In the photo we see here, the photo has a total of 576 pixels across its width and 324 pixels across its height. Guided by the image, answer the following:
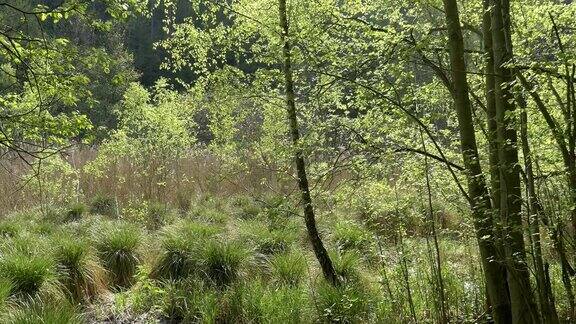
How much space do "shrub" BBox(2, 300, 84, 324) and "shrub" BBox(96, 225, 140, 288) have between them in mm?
1291

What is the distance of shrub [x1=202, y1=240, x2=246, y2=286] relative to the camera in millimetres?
6254

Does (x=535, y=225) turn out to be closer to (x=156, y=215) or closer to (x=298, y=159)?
(x=298, y=159)

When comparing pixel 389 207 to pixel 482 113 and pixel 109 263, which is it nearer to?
pixel 482 113

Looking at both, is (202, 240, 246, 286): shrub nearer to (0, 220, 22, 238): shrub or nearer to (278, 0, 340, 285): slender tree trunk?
(278, 0, 340, 285): slender tree trunk

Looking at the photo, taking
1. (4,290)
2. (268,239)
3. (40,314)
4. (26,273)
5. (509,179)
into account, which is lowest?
(40,314)

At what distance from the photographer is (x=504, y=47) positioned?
119 inches

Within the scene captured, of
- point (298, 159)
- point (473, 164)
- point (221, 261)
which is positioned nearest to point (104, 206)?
point (221, 261)

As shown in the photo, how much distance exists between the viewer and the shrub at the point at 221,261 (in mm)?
6254

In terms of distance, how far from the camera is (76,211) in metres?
9.82

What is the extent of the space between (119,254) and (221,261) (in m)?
1.33

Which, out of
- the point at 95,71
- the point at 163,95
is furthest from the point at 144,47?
the point at 163,95

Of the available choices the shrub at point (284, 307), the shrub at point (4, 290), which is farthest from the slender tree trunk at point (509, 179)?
the shrub at point (4, 290)

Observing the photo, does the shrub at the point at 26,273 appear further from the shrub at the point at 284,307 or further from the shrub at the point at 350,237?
the shrub at the point at 350,237

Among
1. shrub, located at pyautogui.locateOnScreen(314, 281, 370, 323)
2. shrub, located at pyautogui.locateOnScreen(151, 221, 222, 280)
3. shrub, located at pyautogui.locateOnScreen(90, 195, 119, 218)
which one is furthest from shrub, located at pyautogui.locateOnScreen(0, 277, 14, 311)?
shrub, located at pyautogui.locateOnScreen(90, 195, 119, 218)
